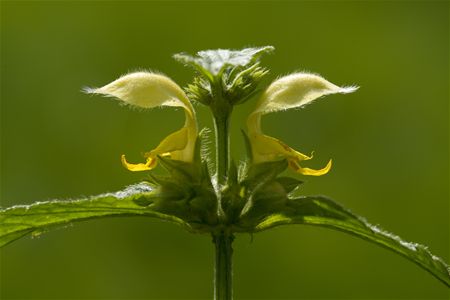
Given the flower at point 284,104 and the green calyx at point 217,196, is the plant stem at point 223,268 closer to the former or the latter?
the green calyx at point 217,196

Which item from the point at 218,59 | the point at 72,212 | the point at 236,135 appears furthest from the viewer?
the point at 236,135

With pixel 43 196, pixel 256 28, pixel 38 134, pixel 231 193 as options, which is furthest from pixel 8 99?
pixel 231 193

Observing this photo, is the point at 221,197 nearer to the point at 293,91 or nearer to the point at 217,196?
the point at 217,196

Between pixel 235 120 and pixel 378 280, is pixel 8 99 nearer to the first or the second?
pixel 235 120

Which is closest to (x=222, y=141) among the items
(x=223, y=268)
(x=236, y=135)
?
(x=223, y=268)

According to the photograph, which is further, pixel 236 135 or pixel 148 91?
pixel 236 135
